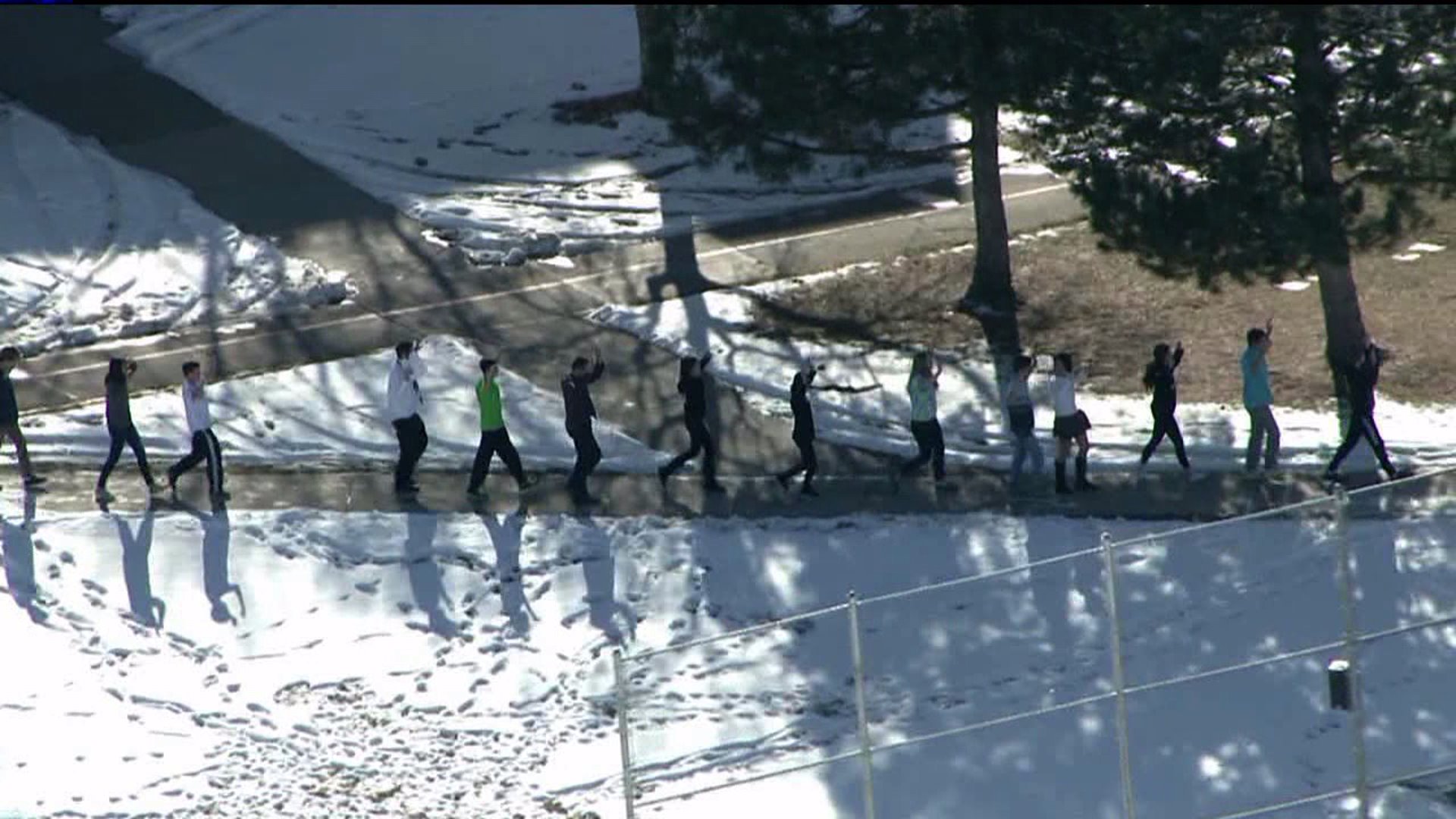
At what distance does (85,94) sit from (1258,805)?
23.6m

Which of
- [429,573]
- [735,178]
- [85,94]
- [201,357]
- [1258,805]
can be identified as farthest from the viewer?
[85,94]

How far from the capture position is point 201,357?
2469 centimetres

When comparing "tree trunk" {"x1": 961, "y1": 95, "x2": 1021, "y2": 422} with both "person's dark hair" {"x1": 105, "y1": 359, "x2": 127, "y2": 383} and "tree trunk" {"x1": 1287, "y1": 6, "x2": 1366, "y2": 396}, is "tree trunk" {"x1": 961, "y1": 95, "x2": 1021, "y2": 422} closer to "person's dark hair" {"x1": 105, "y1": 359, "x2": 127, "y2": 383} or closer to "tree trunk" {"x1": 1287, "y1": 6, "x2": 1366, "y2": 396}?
"tree trunk" {"x1": 1287, "y1": 6, "x2": 1366, "y2": 396}

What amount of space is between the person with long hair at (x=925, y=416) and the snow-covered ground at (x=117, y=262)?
26.4ft

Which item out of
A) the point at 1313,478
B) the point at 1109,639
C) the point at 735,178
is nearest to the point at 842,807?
the point at 1109,639

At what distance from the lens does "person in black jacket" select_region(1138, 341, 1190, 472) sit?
20.8 meters

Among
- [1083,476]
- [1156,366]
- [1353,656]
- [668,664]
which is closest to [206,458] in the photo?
[668,664]

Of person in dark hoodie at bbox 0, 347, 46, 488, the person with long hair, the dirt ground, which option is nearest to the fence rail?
the person with long hair

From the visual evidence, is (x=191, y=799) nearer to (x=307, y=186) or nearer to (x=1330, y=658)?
(x=1330, y=658)

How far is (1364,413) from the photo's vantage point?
66.9ft

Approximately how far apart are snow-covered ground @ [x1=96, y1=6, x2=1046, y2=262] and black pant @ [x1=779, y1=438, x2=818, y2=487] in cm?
567

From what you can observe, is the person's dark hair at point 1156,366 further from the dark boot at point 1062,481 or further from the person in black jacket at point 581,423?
the person in black jacket at point 581,423

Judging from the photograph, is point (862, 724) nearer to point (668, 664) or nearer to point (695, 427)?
point (668, 664)

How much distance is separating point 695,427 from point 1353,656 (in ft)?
24.6
